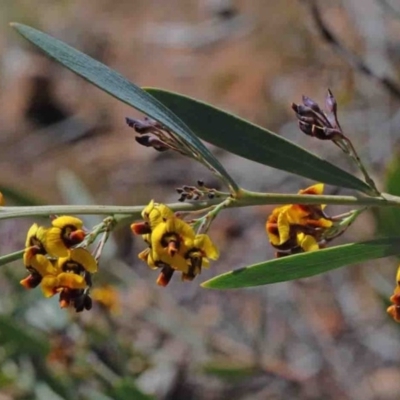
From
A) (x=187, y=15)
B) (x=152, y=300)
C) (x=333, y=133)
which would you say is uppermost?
(x=333, y=133)

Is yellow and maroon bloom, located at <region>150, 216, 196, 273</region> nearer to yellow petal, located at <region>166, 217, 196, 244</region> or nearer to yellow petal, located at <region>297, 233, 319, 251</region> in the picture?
yellow petal, located at <region>166, 217, 196, 244</region>

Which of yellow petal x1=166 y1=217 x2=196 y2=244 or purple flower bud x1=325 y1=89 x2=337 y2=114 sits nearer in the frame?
yellow petal x1=166 y1=217 x2=196 y2=244

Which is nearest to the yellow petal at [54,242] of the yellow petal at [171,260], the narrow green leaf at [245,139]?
the yellow petal at [171,260]

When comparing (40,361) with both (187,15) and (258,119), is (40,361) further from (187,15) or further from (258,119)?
(187,15)

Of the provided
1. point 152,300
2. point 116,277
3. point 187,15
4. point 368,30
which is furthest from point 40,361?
point 187,15

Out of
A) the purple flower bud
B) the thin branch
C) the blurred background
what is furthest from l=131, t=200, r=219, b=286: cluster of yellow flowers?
the thin branch

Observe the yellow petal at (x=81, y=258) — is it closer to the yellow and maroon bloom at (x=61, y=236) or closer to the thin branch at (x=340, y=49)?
the yellow and maroon bloom at (x=61, y=236)
